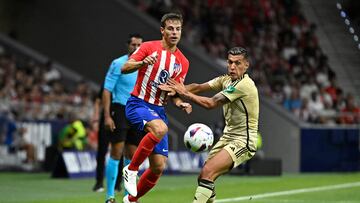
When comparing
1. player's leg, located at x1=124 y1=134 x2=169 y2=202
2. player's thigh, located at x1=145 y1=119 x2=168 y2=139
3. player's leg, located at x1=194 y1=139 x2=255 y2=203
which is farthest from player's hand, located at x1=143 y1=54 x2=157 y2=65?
player's leg, located at x1=194 y1=139 x2=255 y2=203

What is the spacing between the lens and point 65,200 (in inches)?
566

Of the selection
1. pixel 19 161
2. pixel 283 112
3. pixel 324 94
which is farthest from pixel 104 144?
pixel 324 94

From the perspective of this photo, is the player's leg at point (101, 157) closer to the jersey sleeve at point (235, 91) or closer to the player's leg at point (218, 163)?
the player's leg at point (218, 163)

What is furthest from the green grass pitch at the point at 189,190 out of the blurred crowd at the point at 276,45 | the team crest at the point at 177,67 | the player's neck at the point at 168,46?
the blurred crowd at the point at 276,45

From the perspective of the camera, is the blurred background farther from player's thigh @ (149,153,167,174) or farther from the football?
the football

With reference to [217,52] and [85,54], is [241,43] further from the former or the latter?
[85,54]

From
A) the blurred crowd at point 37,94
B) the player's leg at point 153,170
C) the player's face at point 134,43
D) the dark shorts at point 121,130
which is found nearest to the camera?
the player's leg at point 153,170

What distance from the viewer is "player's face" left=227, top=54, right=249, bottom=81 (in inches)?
456

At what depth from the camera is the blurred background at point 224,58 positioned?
27609 mm

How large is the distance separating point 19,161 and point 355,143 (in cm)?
1036

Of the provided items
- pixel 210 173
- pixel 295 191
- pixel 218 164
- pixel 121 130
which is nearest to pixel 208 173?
pixel 210 173

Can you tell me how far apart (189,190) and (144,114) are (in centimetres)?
577

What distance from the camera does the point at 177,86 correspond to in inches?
451

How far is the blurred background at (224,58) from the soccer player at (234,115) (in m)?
12.8
